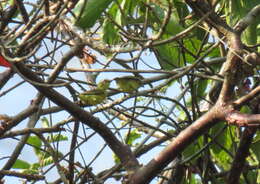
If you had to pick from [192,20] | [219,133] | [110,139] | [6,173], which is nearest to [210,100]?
[219,133]

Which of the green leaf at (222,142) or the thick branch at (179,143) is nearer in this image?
the thick branch at (179,143)

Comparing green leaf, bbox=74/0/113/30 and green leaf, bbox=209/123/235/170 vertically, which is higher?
green leaf, bbox=74/0/113/30

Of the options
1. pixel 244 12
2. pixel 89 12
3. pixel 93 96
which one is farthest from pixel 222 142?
pixel 89 12

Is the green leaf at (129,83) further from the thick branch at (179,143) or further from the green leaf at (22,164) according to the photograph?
the green leaf at (22,164)

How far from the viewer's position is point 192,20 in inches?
68.3

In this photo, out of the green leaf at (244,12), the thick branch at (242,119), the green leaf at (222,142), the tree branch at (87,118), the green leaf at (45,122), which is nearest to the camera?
the thick branch at (242,119)

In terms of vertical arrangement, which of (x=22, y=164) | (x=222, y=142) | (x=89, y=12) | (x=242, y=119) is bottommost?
(x=242, y=119)

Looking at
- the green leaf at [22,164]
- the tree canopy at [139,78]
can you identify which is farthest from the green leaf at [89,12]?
the green leaf at [22,164]

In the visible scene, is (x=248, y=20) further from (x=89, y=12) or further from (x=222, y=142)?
(x=222, y=142)

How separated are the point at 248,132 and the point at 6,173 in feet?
1.96

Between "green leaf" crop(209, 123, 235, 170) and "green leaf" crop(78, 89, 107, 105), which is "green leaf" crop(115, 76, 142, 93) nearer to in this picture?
"green leaf" crop(78, 89, 107, 105)

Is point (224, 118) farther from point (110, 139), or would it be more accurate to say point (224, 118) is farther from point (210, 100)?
point (210, 100)

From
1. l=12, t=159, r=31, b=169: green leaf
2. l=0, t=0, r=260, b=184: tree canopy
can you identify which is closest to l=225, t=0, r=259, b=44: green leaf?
l=0, t=0, r=260, b=184: tree canopy

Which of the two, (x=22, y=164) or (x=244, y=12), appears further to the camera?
(x=22, y=164)
